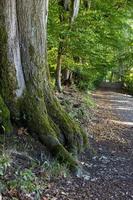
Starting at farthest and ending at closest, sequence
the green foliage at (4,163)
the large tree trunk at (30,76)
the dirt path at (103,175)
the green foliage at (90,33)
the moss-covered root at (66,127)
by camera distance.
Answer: the green foliage at (90,33) → the moss-covered root at (66,127) → the large tree trunk at (30,76) → the dirt path at (103,175) → the green foliage at (4,163)

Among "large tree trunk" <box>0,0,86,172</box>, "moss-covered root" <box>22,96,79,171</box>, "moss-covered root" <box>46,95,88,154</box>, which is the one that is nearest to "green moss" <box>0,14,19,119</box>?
"large tree trunk" <box>0,0,86,172</box>

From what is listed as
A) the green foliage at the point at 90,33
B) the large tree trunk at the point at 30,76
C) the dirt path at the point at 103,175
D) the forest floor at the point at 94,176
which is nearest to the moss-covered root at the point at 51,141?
the large tree trunk at the point at 30,76

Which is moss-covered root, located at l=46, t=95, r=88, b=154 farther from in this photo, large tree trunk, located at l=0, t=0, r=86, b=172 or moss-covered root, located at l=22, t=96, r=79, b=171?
moss-covered root, located at l=22, t=96, r=79, b=171

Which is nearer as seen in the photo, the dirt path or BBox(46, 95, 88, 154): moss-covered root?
the dirt path

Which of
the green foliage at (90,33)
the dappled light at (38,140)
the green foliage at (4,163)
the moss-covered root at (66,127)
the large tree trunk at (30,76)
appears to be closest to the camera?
the green foliage at (4,163)

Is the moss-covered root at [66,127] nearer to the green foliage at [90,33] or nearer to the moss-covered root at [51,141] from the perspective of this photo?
the moss-covered root at [51,141]

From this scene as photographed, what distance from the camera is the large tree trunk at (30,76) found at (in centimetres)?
623

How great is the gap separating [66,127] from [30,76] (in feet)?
4.00

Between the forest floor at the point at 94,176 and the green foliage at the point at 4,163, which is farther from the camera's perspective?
the forest floor at the point at 94,176

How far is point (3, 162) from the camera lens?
16.2 ft

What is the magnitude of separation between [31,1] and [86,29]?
6.19m

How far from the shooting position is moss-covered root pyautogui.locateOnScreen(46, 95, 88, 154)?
6.91 m

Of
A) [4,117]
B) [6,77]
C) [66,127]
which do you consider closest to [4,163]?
Result: [4,117]

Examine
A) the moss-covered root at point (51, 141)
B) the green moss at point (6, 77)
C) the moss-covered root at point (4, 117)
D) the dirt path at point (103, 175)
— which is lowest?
the dirt path at point (103, 175)
